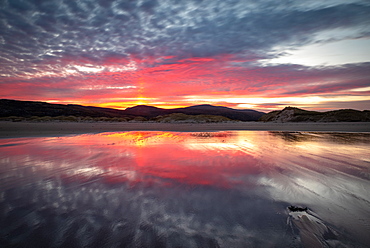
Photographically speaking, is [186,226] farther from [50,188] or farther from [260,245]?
[50,188]

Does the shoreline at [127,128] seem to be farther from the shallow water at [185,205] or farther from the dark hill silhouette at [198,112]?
the dark hill silhouette at [198,112]

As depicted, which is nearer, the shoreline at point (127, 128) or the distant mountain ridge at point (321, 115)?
the shoreline at point (127, 128)

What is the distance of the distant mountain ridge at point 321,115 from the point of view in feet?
137

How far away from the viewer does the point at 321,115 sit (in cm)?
4662

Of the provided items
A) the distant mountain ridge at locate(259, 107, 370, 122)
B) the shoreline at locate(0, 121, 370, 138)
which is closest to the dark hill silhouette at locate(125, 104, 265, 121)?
the distant mountain ridge at locate(259, 107, 370, 122)

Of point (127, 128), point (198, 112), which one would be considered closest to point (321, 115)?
point (127, 128)

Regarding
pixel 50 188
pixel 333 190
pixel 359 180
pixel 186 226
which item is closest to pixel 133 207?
pixel 186 226

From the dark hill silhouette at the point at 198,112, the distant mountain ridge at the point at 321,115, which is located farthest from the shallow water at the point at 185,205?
the dark hill silhouette at the point at 198,112

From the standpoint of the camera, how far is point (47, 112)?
102 meters

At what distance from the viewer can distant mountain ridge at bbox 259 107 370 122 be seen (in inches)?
1641

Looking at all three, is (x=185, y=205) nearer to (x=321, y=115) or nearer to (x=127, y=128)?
(x=127, y=128)

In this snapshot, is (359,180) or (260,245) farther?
(359,180)

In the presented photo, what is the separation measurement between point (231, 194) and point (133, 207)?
2.03 metres

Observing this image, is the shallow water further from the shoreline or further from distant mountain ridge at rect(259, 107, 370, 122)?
distant mountain ridge at rect(259, 107, 370, 122)
